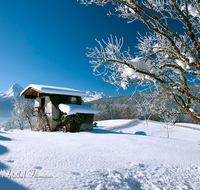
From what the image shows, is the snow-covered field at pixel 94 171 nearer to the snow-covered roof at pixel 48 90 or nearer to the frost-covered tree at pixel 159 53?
the frost-covered tree at pixel 159 53

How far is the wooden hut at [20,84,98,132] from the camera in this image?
39.6 ft

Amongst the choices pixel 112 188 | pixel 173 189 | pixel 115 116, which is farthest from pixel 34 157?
pixel 115 116

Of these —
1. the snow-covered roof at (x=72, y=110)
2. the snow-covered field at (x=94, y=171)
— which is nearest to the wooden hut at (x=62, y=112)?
the snow-covered roof at (x=72, y=110)

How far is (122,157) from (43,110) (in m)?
12.8

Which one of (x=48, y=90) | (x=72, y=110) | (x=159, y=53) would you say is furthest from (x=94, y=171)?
(x=48, y=90)

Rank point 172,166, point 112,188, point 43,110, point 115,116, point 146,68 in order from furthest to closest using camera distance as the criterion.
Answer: point 115,116 < point 43,110 < point 172,166 < point 146,68 < point 112,188

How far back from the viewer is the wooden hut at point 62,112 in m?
12.1

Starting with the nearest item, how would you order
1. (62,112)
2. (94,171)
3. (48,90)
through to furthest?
(94,171) < (48,90) < (62,112)

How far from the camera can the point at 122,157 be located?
13.0 ft

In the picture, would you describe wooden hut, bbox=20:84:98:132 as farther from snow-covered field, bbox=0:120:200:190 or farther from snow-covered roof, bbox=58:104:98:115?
snow-covered field, bbox=0:120:200:190

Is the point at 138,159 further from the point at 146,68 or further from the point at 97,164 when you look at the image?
the point at 146,68

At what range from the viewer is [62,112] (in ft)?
44.7

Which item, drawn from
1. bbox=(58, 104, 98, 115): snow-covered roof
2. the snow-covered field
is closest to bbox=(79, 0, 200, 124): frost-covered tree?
the snow-covered field

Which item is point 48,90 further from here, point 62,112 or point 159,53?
point 159,53
